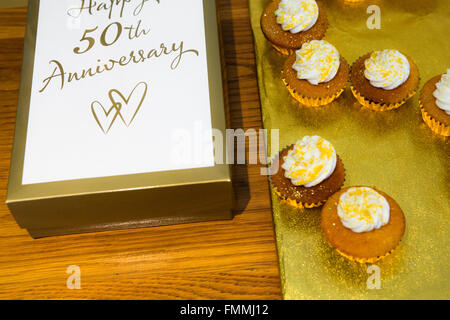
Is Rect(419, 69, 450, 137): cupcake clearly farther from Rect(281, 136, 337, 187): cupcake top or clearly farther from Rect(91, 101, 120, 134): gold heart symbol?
Rect(91, 101, 120, 134): gold heart symbol

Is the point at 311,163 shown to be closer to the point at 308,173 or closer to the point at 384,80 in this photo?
the point at 308,173

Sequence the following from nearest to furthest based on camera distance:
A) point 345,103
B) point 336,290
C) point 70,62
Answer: point 336,290 → point 70,62 → point 345,103

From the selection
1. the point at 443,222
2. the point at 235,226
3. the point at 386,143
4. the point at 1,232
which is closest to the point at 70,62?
the point at 1,232

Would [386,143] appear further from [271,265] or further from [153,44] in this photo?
[153,44]
